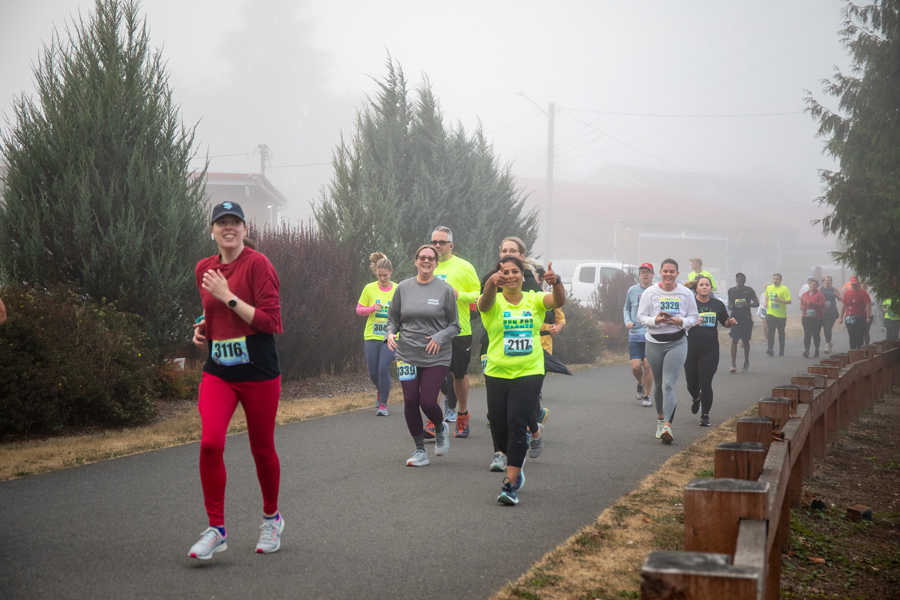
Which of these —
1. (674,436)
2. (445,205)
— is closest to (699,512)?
(674,436)

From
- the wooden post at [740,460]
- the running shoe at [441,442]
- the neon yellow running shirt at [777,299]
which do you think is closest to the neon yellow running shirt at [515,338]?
the running shoe at [441,442]

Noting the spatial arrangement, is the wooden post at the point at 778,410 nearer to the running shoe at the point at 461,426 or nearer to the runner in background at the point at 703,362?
the running shoe at the point at 461,426

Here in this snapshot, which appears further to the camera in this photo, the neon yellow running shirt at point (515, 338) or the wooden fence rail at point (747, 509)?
the neon yellow running shirt at point (515, 338)

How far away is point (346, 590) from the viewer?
13.3 feet

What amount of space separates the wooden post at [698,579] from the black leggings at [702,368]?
7.92 meters

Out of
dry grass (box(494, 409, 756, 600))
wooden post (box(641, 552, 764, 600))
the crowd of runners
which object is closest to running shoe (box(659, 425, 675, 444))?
the crowd of runners

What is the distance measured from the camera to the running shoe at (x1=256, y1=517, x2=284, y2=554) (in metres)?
4.66

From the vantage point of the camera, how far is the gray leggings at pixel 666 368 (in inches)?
340

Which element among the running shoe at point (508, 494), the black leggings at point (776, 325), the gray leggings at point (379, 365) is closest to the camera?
the running shoe at point (508, 494)

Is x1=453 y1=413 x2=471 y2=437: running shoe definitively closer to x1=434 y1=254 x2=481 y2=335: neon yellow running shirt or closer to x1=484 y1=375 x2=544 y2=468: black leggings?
x1=434 y1=254 x2=481 y2=335: neon yellow running shirt

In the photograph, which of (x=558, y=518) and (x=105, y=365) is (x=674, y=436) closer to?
(x=558, y=518)

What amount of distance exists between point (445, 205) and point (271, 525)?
13.5 m

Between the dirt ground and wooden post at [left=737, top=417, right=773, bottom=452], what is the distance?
834mm

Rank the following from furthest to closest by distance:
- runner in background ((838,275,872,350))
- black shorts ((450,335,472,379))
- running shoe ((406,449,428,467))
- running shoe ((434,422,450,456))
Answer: runner in background ((838,275,872,350)), black shorts ((450,335,472,379)), running shoe ((434,422,450,456)), running shoe ((406,449,428,467))
